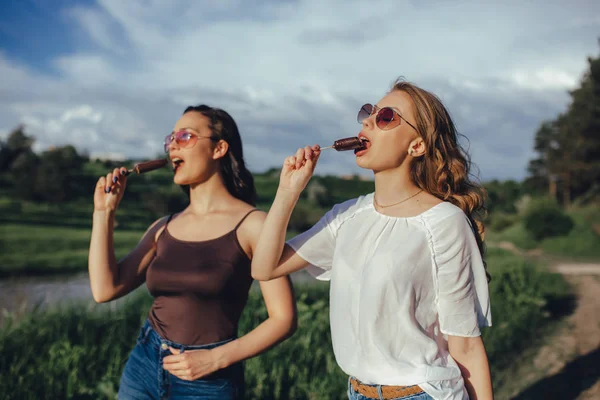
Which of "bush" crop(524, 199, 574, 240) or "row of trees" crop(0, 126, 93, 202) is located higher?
"row of trees" crop(0, 126, 93, 202)

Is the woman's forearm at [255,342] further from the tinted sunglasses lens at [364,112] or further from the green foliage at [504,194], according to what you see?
the green foliage at [504,194]

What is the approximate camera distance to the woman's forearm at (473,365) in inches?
75.7

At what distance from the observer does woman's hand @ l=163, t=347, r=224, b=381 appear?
230 centimetres

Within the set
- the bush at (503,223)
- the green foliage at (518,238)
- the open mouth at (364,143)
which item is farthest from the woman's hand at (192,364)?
the bush at (503,223)

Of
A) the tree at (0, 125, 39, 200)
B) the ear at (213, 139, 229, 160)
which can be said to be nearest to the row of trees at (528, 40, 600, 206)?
the tree at (0, 125, 39, 200)

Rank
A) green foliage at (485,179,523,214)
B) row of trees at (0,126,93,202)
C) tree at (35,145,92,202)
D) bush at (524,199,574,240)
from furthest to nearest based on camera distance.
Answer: green foliage at (485,179,523,214), row of trees at (0,126,93,202), tree at (35,145,92,202), bush at (524,199,574,240)

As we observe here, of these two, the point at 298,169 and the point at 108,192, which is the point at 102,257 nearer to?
the point at 108,192

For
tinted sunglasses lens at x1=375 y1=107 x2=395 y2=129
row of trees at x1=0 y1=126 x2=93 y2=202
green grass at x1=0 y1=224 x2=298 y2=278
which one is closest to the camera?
tinted sunglasses lens at x1=375 y1=107 x2=395 y2=129

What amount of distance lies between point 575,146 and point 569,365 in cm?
2570

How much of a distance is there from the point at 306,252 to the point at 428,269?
0.53 meters

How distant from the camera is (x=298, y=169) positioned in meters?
2.11

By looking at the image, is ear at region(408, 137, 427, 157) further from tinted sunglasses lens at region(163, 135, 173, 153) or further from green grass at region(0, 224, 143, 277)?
green grass at region(0, 224, 143, 277)

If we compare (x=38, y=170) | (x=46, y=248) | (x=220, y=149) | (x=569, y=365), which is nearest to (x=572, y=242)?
(x=569, y=365)

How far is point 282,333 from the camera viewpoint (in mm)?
2465
